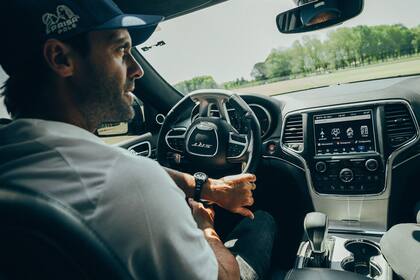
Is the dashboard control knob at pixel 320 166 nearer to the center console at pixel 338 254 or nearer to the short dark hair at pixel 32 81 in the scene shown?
the center console at pixel 338 254

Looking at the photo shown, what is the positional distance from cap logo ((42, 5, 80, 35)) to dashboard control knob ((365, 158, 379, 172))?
2496mm

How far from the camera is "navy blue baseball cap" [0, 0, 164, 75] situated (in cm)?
123

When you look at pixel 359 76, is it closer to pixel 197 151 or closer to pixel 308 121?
pixel 308 121

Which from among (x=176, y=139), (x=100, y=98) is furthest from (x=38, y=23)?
(x=176, y=139)

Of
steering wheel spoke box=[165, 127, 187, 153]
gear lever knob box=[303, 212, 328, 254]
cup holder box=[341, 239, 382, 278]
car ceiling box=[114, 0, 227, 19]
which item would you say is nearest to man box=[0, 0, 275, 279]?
gear lever knob box=[303, 212, 328, 254]

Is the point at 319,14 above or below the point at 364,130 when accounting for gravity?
above

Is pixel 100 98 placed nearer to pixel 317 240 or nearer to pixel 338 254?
pixel 317 240

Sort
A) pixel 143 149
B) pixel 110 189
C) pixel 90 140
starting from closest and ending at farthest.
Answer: pixel 110 189
pixel 90 140
pixel 143 149

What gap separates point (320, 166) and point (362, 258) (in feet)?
2.73

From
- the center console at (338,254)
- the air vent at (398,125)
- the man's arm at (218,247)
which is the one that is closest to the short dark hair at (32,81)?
the man's arm at (218,247)

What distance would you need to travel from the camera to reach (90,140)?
1.12 m

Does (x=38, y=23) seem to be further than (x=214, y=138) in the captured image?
No

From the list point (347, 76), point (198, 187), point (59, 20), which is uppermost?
point (59, 20)

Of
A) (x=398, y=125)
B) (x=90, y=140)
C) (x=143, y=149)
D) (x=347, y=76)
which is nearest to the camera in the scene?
(x=90, y=140)
